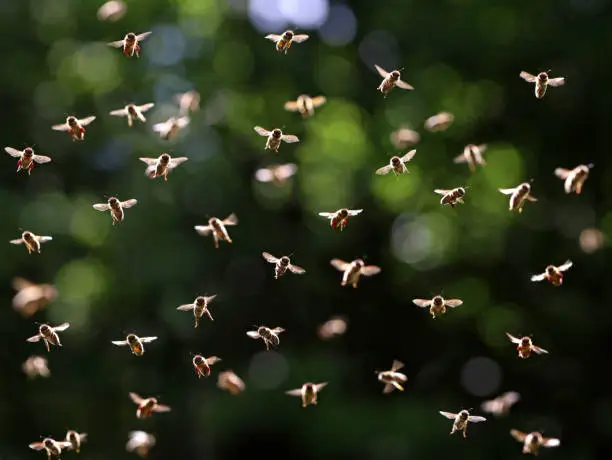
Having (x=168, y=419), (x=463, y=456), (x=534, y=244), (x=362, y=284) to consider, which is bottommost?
(x=168, y=419)

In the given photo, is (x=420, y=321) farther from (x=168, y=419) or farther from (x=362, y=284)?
(x=168, y=419)

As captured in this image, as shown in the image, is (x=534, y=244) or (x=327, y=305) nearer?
(x=534, y=244)

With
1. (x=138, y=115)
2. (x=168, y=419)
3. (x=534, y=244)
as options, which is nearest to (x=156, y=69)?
(x=168, y=419)

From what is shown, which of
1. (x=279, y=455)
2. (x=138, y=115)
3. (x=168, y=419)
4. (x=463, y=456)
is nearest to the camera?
(x=138, y=115)

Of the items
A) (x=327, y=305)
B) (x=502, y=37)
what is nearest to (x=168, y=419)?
(x=327, y=305)

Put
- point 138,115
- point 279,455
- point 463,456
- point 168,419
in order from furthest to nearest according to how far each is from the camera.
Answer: point 168,419 < point 279,455 < point 463,456 < point 138,115

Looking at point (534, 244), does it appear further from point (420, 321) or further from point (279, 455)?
point (279, 455)

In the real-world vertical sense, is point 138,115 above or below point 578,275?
above
